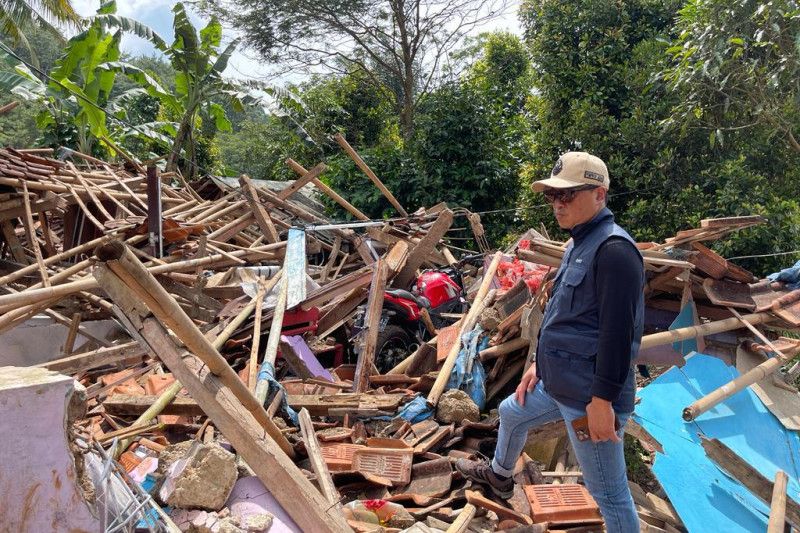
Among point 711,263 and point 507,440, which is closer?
point 507,440

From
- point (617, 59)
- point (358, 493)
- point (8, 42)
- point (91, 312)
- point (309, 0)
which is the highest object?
point (8, 42)

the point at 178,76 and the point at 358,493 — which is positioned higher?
the point at 178,76

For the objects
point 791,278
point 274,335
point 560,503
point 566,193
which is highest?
point 566,193

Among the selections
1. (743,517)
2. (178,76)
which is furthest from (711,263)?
(178,76)

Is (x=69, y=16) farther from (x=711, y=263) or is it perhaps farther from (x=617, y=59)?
(x=711, y=263)

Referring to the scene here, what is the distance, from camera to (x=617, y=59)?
10367mm

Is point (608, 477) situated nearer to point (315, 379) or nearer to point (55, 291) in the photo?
point (55, 291)

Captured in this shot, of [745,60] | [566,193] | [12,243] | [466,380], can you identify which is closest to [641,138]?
[745,60]

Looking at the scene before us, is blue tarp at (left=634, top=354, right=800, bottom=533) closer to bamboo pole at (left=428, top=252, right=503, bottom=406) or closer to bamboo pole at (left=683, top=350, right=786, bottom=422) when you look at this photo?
bamboo pole at (left=683, top=350, right=786, bottom=422)

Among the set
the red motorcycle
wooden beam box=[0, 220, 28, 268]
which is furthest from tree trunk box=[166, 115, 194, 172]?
the red motorcycle

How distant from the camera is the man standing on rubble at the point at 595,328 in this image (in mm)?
2479

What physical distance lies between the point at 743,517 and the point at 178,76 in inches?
562

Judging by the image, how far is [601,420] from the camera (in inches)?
101

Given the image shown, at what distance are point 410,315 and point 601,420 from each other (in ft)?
14.2
